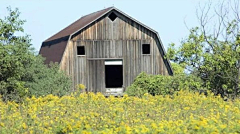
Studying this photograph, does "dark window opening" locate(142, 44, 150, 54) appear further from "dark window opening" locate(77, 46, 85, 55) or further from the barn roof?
"dark window opening" locate(77, 46, 85, 55)

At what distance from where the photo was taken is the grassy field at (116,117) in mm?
9048

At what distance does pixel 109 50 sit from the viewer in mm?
Answer: 37469

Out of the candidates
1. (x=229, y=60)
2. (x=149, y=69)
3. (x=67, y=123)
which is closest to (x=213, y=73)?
(x=229, y=60)

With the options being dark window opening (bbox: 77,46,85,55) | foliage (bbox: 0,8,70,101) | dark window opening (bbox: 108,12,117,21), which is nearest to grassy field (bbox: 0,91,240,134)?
foliage (bbox: 0,8,70,101)

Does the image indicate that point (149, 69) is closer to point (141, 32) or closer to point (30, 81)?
point (141, 32)

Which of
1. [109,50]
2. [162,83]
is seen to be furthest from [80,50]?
[162,83]

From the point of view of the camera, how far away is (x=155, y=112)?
12617 millimetres

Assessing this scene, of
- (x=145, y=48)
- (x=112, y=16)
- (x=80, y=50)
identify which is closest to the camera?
(x=80, y=50)

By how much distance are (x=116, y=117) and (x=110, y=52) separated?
27.0m

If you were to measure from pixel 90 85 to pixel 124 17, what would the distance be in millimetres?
5053

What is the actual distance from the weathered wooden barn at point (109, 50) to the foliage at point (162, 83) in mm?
1586

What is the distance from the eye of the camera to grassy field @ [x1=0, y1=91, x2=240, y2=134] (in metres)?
9.05

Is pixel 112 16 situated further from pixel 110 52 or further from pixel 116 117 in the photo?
pixel 116 117

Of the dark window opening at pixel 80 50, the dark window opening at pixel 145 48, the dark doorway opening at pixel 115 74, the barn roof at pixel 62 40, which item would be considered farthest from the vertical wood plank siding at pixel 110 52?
the dark doorway opening at pixel 115 74
